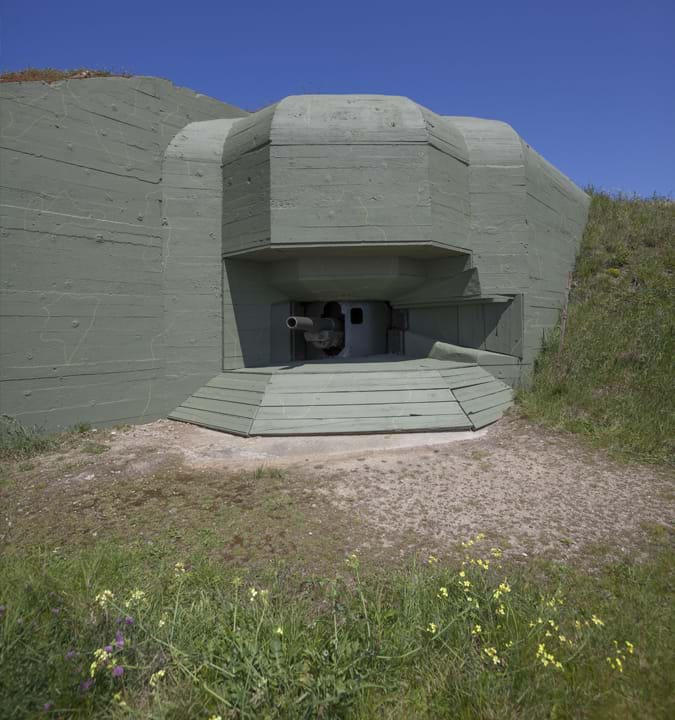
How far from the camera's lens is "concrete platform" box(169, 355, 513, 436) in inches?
299

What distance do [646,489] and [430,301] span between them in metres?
5.74

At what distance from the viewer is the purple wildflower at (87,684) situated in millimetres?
2008

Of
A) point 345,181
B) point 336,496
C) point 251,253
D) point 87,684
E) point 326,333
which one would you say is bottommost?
point 336,496

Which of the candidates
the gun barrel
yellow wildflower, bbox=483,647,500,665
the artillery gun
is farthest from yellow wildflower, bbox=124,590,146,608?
the artillery gun

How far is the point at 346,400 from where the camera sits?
7953mm

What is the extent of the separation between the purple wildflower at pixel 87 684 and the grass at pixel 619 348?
21.5ft

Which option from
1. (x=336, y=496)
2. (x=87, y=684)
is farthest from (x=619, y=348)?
(x=87, y=684)

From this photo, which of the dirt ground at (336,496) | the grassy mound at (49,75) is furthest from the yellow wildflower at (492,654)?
the grassy mound at (49,75)

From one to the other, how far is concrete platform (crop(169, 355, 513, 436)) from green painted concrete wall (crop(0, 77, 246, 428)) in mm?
1071

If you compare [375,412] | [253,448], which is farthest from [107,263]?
[375,412]

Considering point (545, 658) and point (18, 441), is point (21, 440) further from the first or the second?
point (545, 658)

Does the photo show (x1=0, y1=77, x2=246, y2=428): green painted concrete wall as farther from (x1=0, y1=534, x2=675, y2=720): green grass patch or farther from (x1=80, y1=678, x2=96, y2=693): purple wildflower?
(x1=80, y1=678, x2=96, y2=693): purple wildflower

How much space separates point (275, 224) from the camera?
26.2ft

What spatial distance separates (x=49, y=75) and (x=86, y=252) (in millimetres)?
3901
